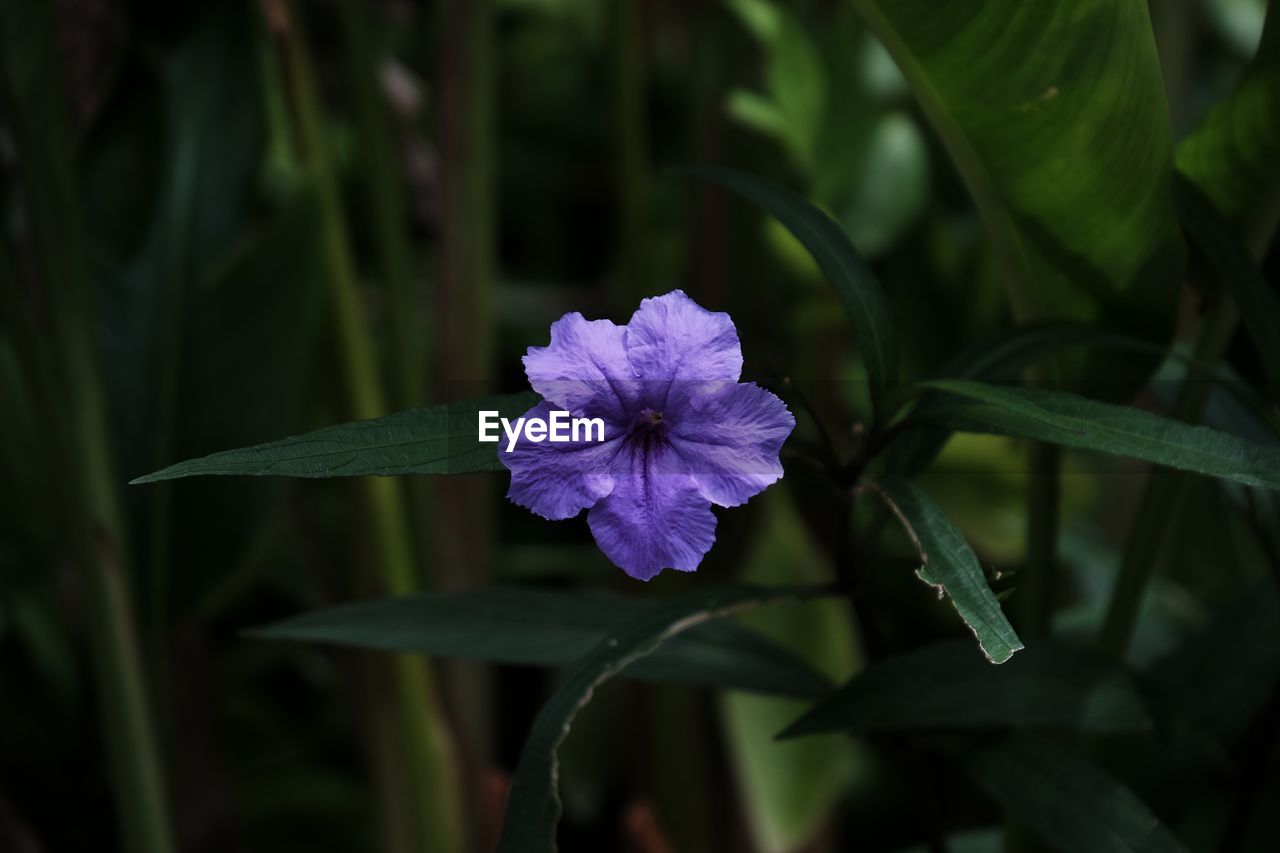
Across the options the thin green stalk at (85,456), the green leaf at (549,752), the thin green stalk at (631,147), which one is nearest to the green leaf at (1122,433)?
the green leaf at (549,752)

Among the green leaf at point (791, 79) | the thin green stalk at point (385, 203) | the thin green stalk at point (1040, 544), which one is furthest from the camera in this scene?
the green leaf at point (791, 79)

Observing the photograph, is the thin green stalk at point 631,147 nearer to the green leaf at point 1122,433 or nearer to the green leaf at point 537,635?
the green leaf at point 537,635

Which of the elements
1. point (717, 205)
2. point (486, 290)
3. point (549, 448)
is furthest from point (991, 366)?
point (717, 205)

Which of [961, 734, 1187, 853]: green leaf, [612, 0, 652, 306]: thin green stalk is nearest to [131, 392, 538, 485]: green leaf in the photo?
[961, 734, 1187, 853]: green leaf

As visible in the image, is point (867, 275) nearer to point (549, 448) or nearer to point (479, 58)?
point (549, 448)

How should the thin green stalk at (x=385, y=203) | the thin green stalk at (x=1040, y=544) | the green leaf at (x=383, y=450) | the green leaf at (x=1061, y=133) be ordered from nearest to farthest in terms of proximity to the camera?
the green leaf at (x=383, y=450)
the green leaf at (x=1061, y=133)
the thin green stalk at (x=1040, y=544)
the thin green stalk at (x=385, y=203)
